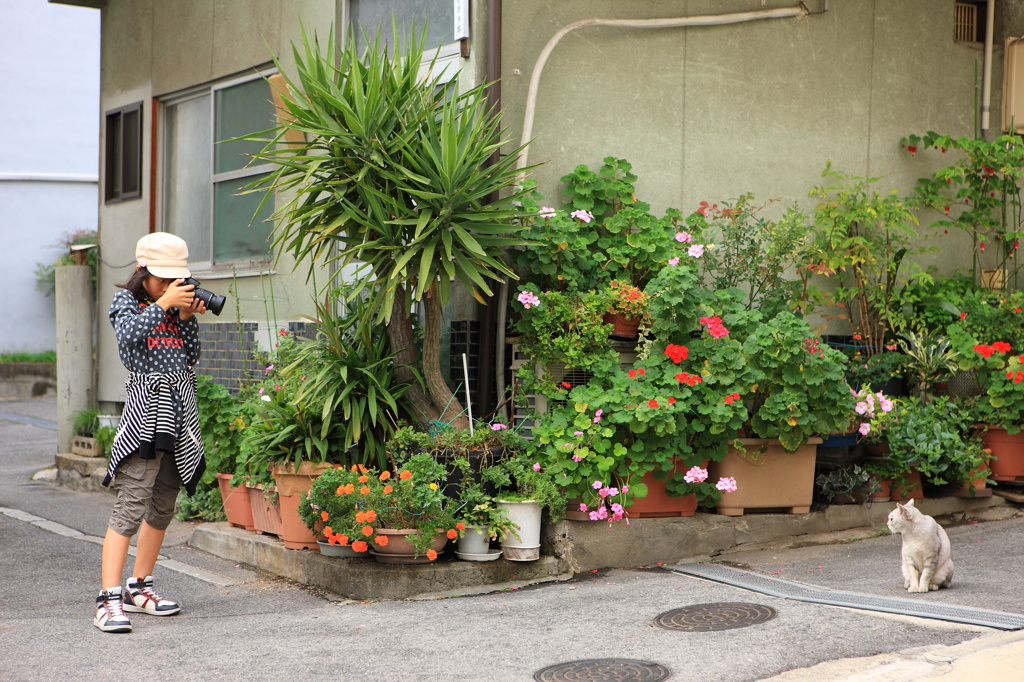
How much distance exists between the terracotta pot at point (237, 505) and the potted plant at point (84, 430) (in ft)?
11.1

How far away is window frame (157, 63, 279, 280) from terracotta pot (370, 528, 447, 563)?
3121mm

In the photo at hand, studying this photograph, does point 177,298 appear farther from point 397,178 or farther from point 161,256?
point 397,178

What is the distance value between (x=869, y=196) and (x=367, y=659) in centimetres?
521

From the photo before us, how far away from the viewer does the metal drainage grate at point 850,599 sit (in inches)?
153

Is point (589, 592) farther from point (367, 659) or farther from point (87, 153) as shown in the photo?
point (87, 153)

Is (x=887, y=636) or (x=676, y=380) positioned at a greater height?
(x=676, y=380)

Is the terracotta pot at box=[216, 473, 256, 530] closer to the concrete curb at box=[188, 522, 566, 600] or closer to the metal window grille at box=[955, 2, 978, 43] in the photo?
the concrete curb at box=[188, 522, 566, 600]

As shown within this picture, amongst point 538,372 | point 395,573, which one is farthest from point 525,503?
point 538,372

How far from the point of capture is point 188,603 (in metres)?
4.86

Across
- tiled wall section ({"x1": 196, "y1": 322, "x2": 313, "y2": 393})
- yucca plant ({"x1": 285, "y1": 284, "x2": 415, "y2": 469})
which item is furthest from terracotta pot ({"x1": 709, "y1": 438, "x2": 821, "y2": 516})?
tiled wall section ({"x1": 196, "y1": 322, "x2": 313, "y2": 393})

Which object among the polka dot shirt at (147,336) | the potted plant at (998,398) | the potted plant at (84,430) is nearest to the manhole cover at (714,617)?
the polka dot shirt at (147,336)

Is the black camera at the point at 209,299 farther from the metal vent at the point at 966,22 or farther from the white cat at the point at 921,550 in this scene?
the metal vent at the point at 966,22

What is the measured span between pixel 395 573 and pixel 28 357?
14.8 meters

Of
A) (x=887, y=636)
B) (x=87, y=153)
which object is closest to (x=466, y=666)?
(x=887, y=636)
